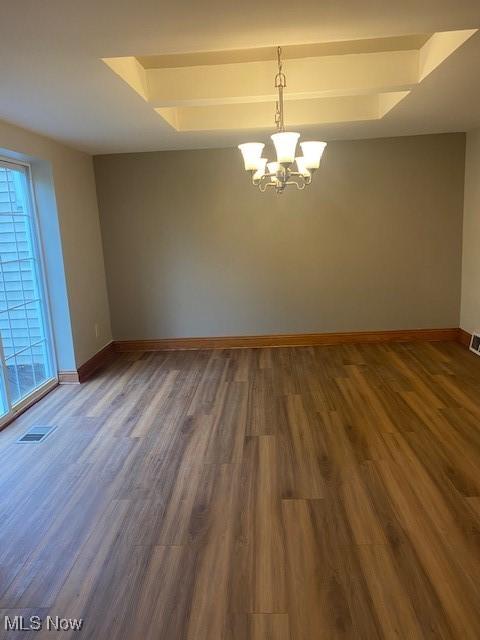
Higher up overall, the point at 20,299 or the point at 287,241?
the point at 287,241

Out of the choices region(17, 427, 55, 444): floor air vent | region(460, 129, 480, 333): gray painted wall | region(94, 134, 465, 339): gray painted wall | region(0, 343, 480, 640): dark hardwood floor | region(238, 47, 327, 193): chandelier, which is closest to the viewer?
region(0, 343, 480, 640): dark hardwood floor

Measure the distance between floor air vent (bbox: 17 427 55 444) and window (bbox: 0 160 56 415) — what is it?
353 mm

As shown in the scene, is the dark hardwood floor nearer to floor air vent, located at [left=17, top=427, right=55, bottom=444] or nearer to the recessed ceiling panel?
floor air vent, located at [left=17, top=427, right=55, bottom=444]

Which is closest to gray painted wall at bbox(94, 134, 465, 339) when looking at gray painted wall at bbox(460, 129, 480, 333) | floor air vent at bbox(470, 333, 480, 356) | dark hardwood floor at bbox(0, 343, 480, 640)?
gray painted wall at bbox(460, 129, 480, 333)

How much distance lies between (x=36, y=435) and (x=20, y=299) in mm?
1260

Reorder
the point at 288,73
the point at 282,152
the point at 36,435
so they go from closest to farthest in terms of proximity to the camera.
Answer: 1. the point at 282,152
2. the point at 288,73
3. the point at 36,435

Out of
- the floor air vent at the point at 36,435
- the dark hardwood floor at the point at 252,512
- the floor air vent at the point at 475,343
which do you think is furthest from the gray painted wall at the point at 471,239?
the floor air vent at the point at 36,435

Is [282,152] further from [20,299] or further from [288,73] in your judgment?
[20,299]

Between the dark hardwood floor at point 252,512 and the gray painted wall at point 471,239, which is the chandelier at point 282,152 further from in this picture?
the gray painted wall at point 471,239

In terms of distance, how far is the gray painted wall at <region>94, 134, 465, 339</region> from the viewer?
5.12 m

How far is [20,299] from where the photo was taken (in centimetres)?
403

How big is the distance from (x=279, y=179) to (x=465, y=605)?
7.87ft

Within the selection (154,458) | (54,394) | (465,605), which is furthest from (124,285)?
(465,605)

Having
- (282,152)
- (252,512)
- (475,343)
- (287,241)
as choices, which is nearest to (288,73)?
(282,152)
